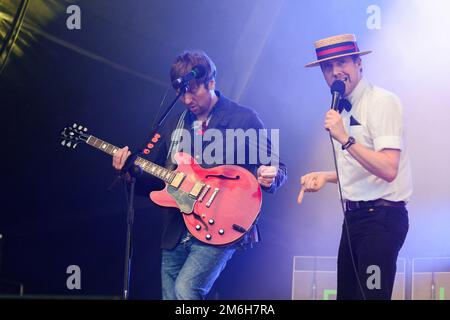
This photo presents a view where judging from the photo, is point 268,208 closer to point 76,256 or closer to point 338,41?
point 76,256

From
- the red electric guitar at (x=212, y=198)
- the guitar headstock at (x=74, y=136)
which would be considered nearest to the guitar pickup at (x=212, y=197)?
the red electric guitar at (x=212, y=198)

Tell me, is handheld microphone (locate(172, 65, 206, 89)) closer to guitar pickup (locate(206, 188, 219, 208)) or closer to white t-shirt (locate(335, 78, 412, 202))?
guitar pickup (locate(206, 188, 219, 208))

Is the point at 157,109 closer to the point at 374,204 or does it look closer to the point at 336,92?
the point at 336,92

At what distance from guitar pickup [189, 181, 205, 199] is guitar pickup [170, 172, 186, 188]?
8 centimetres

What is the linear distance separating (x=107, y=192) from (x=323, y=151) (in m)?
1.51

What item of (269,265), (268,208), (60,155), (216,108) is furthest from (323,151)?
(60,155)

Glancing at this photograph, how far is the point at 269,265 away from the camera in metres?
5.26

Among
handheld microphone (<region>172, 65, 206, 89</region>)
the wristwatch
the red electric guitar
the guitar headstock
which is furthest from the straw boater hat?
the guitar headstock

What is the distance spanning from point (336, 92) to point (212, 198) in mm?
966

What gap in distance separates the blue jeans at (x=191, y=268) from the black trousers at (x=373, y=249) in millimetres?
699

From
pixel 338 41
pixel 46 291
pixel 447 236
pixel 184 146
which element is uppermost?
pixel 338 41

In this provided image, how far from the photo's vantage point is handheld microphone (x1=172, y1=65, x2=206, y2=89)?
4.00 metres

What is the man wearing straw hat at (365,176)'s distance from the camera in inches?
134

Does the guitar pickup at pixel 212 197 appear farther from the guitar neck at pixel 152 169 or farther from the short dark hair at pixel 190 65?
the short dark hair at pixel 190 65
